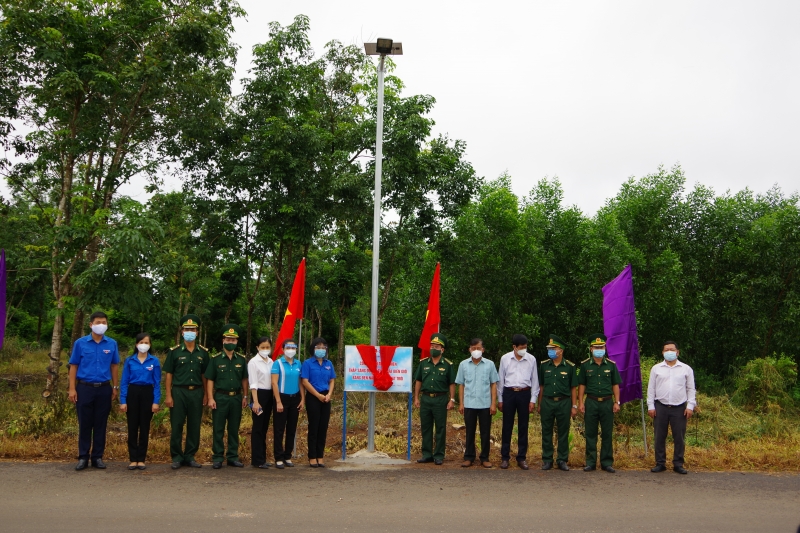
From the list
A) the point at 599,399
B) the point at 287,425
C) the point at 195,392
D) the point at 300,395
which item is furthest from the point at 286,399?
the point at 599,399

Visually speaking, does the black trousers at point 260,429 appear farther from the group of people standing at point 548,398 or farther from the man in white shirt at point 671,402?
the man in white shirt at point 671,402

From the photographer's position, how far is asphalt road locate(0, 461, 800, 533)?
20.2 ft

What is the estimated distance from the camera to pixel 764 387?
1814 centimetres

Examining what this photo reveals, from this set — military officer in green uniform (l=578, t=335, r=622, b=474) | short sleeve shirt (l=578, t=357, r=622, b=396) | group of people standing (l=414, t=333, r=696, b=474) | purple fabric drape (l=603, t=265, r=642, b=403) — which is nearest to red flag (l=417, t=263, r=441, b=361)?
group of people standing (l=414, t=333, r=696, b=474)

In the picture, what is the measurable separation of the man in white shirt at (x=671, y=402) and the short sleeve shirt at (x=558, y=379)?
3.31 ft

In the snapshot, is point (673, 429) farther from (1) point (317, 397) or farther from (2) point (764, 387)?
(2) point (764, 387)

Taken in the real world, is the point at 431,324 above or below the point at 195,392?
above

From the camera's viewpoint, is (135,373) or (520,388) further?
(520,388)

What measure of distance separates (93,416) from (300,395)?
8.25ft

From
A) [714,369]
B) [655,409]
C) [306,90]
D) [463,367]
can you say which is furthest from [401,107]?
[714,369]

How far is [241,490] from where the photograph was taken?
729 cm

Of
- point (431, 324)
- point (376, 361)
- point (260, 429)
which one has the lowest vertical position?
point (260, 429)

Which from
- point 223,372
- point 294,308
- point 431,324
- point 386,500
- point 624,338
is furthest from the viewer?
point 431,324

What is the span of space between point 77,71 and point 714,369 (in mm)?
24866
